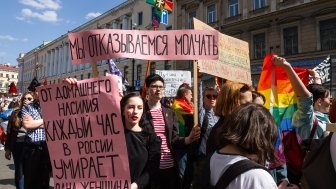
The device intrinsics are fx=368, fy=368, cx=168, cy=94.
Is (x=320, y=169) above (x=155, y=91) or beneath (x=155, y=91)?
beneath

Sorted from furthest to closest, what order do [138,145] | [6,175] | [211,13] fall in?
1. [211,13]
2. [6,175]
3. [138,145]

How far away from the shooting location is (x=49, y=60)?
6744 cm

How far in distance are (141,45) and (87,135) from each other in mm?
927

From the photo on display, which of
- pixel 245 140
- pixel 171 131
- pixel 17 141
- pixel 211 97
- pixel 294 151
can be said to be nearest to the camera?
pixel 245 140

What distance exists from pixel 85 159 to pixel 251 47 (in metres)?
21.3

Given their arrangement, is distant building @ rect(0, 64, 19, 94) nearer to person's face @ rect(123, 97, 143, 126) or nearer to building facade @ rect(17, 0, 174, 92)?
building facade @ rect(17, 0, 174, 92)

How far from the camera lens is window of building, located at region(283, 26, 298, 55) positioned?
67.3ft

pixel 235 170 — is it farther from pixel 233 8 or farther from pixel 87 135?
pixel 233 8

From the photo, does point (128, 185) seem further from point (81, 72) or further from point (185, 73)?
point (81, 72)

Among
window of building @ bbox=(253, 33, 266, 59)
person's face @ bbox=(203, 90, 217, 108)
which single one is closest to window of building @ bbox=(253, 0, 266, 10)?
window of building @ bbox=(253, 33, 266, 59)

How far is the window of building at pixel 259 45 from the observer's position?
73.6 ft

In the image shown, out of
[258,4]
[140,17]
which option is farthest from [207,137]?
[140,17]

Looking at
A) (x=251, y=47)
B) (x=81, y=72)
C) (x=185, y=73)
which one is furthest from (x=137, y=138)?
(x=81, y=72)

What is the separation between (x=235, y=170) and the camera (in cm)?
172
